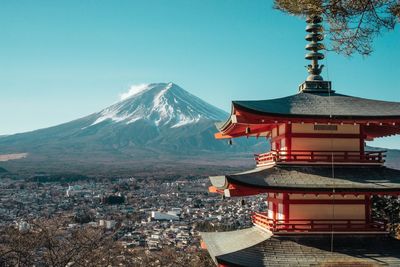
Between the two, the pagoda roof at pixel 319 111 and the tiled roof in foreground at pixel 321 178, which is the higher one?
the pagoda roof at pixel 319 111

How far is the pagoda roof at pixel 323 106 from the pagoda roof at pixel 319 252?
2736 millimetres

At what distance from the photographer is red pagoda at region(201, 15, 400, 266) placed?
11023 mm

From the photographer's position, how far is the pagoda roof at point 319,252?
10750 millimetres

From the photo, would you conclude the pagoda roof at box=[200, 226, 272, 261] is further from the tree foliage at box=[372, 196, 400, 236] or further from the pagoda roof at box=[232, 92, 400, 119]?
the tree foliage at box=[372, 196, 400, 236]

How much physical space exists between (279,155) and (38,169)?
123544mm

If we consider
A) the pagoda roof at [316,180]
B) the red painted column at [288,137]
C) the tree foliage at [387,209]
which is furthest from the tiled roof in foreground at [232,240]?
the tree foliage at [387,209]

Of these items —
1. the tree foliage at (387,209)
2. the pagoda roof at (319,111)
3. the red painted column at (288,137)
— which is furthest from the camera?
the tree foliage at (387,209)

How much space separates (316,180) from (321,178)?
0.16 metres

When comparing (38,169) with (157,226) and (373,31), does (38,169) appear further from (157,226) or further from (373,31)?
(373,31)

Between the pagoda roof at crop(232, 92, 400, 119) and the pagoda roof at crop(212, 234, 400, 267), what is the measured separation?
8.98ft

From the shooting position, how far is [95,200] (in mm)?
82250

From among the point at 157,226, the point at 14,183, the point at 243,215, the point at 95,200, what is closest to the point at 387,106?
the point at 157,226

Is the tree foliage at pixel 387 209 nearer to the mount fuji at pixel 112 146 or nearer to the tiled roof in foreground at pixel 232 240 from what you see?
the tiled roof in foreground at pixel 232 240

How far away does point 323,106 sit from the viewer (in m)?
12.3
